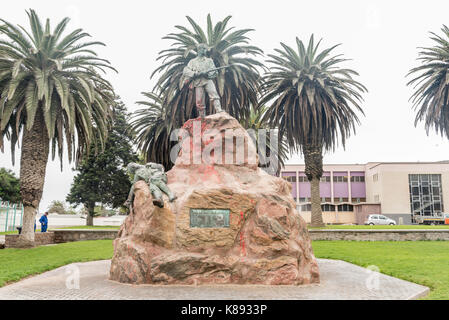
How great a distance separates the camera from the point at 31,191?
18.5 m

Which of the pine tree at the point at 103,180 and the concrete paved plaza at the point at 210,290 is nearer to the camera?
the concrete paved plaza at the point at 210,290

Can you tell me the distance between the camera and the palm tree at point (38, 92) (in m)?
17.3

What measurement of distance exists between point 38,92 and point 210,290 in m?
13.2

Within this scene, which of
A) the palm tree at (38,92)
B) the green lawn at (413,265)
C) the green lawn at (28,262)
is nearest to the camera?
the green lawn at (413,265)

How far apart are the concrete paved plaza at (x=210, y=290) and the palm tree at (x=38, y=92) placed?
10.0 meters

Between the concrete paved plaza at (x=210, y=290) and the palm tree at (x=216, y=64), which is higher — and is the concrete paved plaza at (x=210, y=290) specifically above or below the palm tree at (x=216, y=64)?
below

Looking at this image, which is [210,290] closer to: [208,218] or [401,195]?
[208,218]

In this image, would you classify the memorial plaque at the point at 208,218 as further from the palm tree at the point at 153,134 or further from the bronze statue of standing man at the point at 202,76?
the palm tree at the point at 153,134

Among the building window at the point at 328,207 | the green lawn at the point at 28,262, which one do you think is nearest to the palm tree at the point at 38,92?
the green lawn at the point at 28,262

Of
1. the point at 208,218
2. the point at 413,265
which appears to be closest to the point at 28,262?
the point at 208,218

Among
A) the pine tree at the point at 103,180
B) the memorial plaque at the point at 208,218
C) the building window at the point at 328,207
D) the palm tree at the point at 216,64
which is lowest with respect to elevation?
the memorial plaque at the point at 208,218

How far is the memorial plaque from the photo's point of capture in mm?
8805

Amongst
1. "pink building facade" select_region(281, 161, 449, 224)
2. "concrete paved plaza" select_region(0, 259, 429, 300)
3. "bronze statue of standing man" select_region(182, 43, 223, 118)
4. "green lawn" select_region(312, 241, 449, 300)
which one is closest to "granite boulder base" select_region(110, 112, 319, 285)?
"concrete paved plaza" select_region(0, 259, 429, 300)

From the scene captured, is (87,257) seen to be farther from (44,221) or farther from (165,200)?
(44,221)
